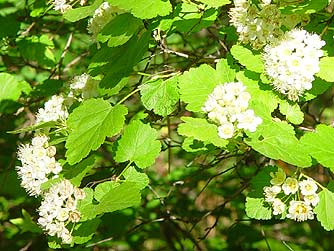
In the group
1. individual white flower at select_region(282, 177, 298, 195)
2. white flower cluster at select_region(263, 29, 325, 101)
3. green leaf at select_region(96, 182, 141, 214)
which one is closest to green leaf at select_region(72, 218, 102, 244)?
green leaf at select_region(96, 182, 141, 214)

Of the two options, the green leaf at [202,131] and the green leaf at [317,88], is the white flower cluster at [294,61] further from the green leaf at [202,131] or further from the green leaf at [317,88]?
the green leaf at [202,131]

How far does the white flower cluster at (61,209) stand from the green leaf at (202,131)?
1.24 ft

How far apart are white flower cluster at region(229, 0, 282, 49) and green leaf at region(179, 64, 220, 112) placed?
132 mm

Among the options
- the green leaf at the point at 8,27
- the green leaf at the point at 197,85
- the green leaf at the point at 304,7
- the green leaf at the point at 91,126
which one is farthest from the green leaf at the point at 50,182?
the green leaf at the point at 8,27

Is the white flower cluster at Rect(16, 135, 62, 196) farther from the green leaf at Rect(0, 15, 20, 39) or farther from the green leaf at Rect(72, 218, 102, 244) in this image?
the green leaf at Rect(0, 15, 20, 39)

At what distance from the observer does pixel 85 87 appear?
221cm

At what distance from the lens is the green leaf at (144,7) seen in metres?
1.76

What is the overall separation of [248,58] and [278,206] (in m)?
0.40

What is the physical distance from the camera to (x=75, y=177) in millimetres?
1883

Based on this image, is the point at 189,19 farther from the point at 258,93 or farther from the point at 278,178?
the point at 278,178

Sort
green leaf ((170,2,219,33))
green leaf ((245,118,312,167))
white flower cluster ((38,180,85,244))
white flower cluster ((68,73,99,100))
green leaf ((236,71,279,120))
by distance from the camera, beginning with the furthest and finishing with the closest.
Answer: white flower cluster ((68,73,99,100))
green leaf ((170,2,219,33))
white flower cluster ((38,180,85,244))
green leaf ((236,71,279,120))
green leaf ((245,118,312,167))

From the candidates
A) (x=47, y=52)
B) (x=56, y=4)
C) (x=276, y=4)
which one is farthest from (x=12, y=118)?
(x=276, y=4)

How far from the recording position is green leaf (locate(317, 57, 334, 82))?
1714mm

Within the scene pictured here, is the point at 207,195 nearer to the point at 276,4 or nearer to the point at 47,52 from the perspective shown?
the point at 47,52
